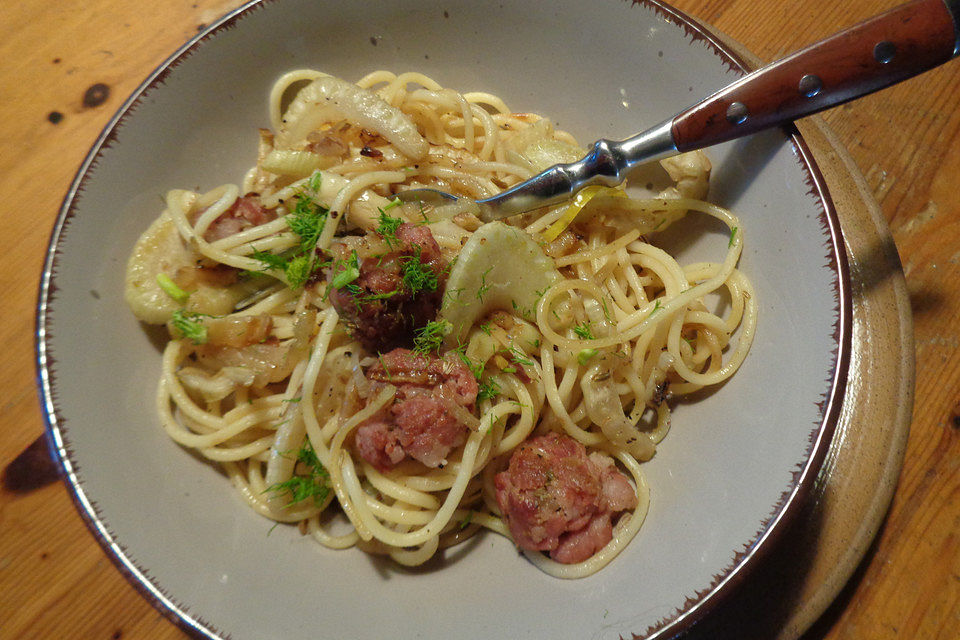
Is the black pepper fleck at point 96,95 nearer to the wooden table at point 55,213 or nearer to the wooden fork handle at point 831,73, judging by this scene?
the wooden table at point 55,213

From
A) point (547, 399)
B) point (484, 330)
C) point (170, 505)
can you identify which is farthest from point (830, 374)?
point (170, 505)

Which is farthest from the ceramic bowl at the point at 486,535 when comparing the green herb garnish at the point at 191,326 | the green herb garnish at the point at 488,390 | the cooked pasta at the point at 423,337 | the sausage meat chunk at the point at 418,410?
the green herb garnish at the point at 488,390

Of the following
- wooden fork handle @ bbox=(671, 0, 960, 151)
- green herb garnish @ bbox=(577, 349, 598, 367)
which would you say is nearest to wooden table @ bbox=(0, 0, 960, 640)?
wooden fork handle @ bbox=(671, 0, 960, 151)

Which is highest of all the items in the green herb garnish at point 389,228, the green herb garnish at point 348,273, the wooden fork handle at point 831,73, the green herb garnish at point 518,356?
the wooden fork handle at point 831,73

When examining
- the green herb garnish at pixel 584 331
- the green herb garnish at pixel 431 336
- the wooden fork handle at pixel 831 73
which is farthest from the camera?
the green herb garnish at pixel 584 331

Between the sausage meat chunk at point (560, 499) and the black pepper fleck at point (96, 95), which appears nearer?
the sausage meat chunk at point (560, 499)

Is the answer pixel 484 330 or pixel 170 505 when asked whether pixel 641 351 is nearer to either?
pixel 484 330
